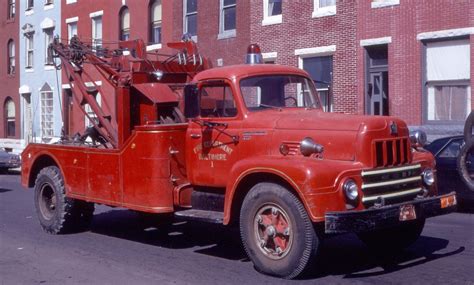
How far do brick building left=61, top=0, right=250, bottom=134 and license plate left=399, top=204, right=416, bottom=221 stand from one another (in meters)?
14.0

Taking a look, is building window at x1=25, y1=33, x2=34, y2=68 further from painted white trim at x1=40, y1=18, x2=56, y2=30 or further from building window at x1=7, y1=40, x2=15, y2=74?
building window at x1=7, y1=40, x2=15, y2=74

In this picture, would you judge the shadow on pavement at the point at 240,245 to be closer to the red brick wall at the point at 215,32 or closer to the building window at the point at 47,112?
the red brick wall at the point at 215,32

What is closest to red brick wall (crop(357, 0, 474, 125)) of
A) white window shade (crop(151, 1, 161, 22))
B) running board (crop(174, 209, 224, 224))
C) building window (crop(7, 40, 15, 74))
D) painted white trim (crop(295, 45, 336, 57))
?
painted white trim (crop(295, 45, 336, 57))

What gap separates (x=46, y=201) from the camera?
446 inches

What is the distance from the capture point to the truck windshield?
339 inches

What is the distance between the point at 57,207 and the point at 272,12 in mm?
12979

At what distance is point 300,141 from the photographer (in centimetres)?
767

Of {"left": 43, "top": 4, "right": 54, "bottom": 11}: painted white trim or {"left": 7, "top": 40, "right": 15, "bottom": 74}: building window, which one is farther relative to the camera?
{"left": 7, "top": 40, "right": 15, "bottom": 74}: building window

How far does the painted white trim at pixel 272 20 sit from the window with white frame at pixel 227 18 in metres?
1.62

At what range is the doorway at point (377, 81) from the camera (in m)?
19.4

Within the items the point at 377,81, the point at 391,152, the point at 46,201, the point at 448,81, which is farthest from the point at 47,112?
the point at 391,152

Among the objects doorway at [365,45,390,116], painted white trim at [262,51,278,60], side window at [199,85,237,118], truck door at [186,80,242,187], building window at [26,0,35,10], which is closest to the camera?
truck door at [186,80,242,187]

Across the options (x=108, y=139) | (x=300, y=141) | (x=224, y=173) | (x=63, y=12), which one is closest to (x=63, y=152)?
(x=108, y=139)

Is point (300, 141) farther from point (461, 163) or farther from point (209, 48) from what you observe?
point (209, 48)
